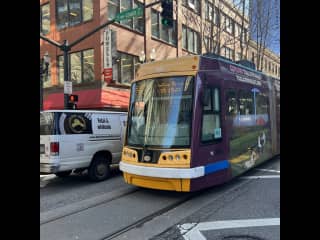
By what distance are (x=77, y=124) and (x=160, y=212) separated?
369 centimetres

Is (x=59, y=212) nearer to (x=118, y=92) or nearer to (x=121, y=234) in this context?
(x=121, y=234)

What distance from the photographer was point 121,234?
4.84 m

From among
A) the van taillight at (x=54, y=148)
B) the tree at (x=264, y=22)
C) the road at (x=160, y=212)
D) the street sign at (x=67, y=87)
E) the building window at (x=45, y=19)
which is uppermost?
the building window at (x=45, y=19)

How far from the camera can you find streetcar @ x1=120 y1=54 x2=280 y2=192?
20.6 feet

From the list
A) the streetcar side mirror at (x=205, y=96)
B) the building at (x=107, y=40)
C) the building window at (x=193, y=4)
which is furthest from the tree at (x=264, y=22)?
the streetcar side mirror at (x=205, y=96)

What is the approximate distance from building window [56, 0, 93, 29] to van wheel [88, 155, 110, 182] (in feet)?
39.6

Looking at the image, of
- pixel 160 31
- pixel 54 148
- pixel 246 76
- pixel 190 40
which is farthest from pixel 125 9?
pixel 54 148

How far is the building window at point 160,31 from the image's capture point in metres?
21.7

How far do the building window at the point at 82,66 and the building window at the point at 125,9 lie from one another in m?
2.65

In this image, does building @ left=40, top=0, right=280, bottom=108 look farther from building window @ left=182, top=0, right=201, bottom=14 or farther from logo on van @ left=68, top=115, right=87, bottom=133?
logo on van @ left=68, top=115, right=87, bottom=133

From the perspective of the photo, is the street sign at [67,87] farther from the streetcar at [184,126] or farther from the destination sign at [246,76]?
the destination sign at [246,76]

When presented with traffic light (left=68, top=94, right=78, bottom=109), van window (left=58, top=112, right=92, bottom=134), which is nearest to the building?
traffic light (left=68, top=94, right=78, bottom=109)
